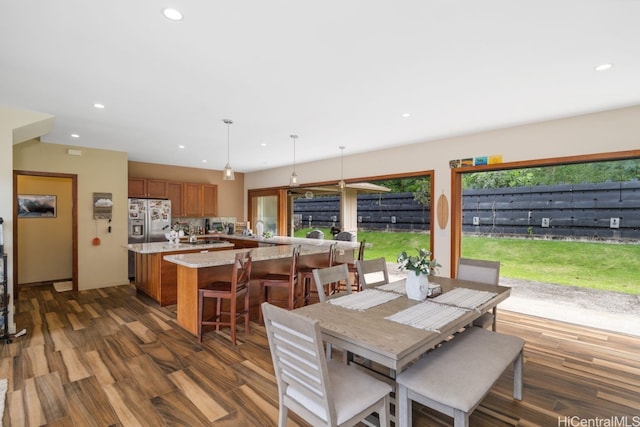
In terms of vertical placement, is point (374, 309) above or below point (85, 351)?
above

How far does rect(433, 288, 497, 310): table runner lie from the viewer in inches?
85.9

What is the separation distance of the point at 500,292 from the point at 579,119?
8.82 feet

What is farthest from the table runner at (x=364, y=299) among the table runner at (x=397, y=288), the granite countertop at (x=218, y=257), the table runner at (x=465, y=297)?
the granite countertop at (x=218, y=257)

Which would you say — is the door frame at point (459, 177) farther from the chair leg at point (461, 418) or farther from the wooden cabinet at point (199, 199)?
the wooden cabinet at point (199, 199)

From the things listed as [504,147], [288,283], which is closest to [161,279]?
[288,283]

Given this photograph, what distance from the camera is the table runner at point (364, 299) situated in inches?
85.2

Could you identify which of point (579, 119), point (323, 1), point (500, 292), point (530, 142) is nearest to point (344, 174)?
point (530, 142)

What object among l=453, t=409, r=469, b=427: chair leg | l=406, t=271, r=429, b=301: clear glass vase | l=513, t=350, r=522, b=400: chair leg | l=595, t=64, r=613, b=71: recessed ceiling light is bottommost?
l=513, t=350, r=522, b=400: chair leg

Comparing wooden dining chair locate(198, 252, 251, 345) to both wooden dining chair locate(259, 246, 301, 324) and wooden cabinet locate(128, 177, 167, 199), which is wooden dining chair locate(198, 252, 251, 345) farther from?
wooden cabinet locate(128, 177, 167, 199)

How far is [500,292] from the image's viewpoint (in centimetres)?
253

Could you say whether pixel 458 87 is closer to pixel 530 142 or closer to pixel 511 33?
Result: pixel 511 33

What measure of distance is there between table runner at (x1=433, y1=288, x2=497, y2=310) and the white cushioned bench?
0.24m

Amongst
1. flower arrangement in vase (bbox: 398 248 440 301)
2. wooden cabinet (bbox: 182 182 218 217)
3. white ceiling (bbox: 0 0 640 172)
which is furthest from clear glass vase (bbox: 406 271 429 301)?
wooden cabinet (bbox: 182 182 218 217)

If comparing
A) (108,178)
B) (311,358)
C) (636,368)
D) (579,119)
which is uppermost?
(579,119)
